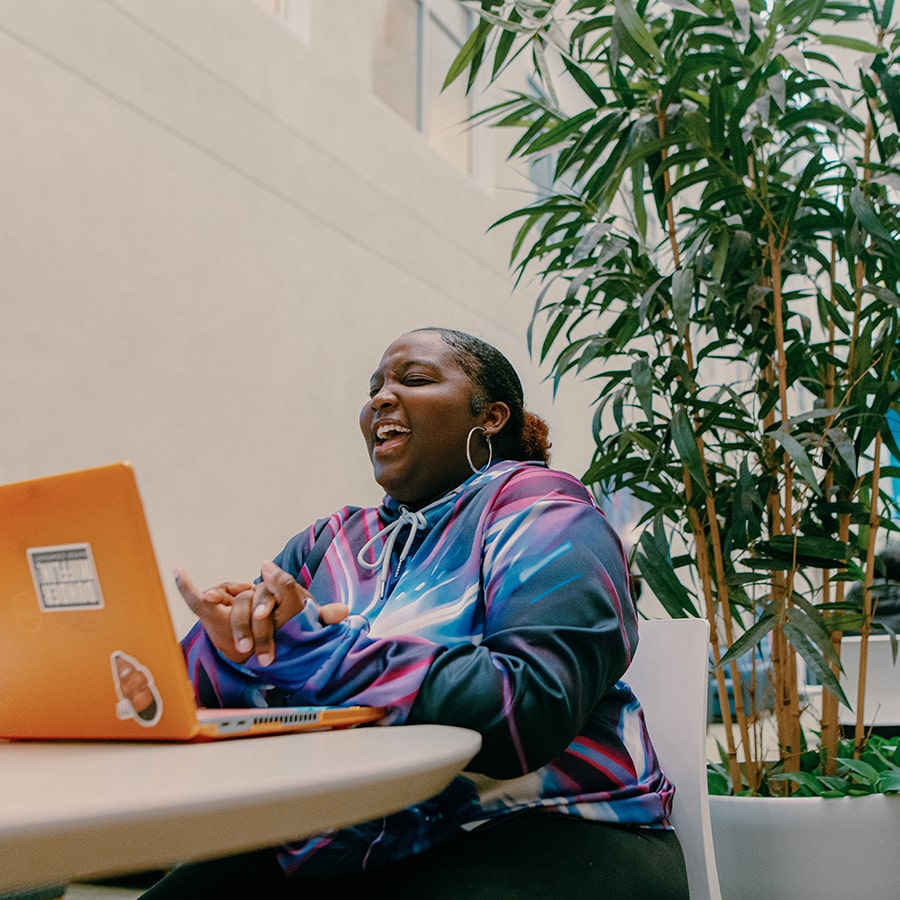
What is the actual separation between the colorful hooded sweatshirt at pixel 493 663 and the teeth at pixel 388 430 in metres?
0.17

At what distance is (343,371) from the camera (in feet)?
15.0

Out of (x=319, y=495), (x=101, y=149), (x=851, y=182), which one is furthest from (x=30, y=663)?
(x=319, y=495)

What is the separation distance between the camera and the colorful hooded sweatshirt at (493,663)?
2.89 feet

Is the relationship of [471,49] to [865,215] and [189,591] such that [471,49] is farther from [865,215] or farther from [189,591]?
[189,591]

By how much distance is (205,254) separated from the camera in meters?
3.81

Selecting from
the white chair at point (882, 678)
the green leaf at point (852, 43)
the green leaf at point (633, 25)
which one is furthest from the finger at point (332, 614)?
the white chair at point (882, 678)

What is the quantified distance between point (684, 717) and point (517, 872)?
442mm

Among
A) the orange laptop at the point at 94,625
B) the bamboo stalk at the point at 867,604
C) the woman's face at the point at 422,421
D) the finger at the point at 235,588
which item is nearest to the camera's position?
the orange laptop at the point at 94,625

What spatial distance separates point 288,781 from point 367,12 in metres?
5.04

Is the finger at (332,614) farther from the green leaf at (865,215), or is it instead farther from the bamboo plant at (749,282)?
the green leaf at (865,215)

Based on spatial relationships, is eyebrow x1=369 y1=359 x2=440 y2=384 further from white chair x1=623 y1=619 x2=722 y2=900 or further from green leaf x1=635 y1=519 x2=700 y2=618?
green leaf x1=635 y1=519 x2=700 y2=618

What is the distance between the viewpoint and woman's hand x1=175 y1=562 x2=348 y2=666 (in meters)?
0.89

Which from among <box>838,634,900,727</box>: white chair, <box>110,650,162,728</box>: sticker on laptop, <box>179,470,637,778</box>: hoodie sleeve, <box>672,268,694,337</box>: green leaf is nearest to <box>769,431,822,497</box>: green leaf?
<box>672,268,694,337</box>: green leaf

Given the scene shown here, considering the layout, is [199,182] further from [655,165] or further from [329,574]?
[329,574]
